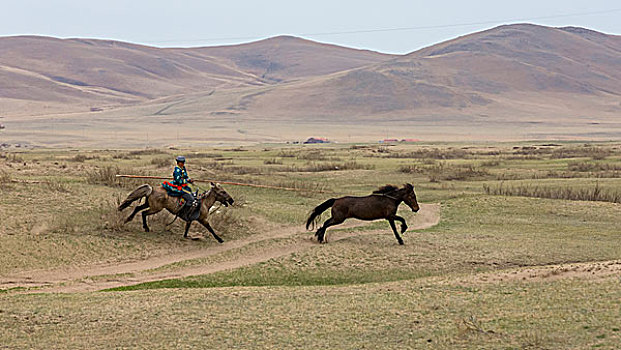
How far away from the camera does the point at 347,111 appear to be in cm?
12900

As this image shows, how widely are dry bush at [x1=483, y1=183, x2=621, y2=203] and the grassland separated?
111 millimetres

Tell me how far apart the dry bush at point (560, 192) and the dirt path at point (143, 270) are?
9567mm

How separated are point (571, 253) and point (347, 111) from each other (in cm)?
11463

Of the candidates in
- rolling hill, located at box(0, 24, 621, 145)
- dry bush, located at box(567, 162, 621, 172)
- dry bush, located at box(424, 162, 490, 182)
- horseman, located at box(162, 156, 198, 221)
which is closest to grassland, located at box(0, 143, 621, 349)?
horseman, located at box(162, 156, 198, 221)

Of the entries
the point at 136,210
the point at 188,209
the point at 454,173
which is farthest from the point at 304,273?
the point at 454,173

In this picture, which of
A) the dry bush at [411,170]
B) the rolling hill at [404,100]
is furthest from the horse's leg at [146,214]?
the rolling hill at [404,100]

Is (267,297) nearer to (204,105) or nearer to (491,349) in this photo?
(491,349)

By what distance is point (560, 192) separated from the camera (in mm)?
25406

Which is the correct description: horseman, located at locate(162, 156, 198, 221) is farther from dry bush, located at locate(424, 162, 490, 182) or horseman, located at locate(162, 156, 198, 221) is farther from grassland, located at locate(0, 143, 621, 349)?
dry bush, located at locate(424, 162, 490, 182)

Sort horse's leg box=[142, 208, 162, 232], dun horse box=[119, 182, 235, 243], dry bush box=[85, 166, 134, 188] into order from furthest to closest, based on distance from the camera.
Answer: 1. dry bush box=[85, 166, 134, 188]
2. horse's leg box=[142, 208, 162, 232]
3. dun horse box=[119, 182, 235, 243]

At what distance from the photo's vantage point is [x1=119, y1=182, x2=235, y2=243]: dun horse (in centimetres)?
1638

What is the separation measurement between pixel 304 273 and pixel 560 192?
1465 centimetres

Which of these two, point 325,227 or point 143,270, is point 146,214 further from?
point 325,227

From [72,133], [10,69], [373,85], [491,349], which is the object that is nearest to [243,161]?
[491,349]
